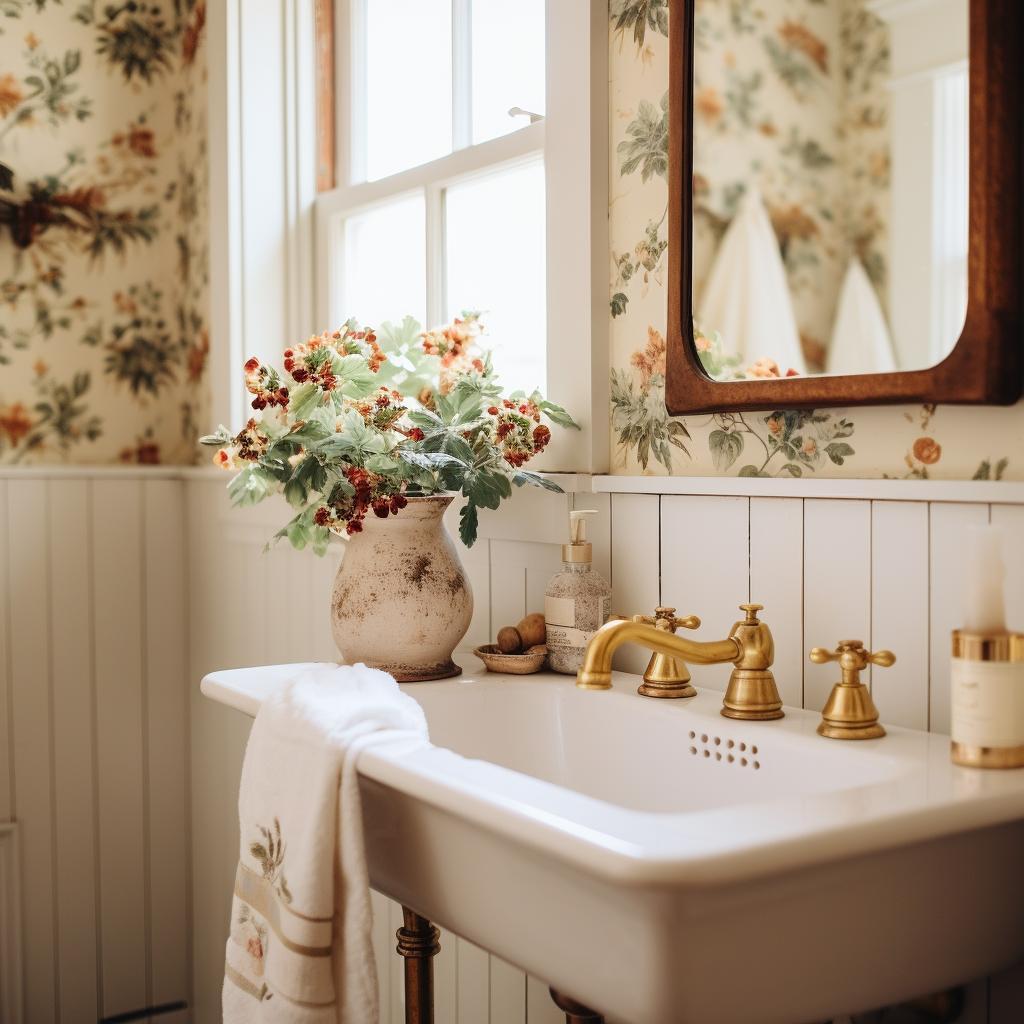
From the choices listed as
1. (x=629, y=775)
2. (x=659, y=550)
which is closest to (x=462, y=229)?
(x=659, y=550)

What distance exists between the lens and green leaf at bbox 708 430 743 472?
4.25 ft

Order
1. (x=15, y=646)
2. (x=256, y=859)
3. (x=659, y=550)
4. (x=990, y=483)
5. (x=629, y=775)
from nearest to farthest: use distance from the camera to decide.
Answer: (x=990, y=483), (x=256, y=859), (x=629, y=775), (x=659, y=550), (x=15, y=646)

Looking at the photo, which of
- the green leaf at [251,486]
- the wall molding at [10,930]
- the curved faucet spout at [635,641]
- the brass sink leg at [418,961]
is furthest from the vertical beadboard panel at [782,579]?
the wall molding at [10,930]

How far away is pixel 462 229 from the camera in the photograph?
6.37 feet

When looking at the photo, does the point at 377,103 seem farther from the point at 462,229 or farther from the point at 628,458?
the point at 628,458

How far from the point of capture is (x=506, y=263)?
1.84m

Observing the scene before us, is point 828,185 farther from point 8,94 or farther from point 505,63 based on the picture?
point 8,94

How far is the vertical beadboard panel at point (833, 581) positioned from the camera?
1150mm

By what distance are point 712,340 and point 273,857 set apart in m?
0.70

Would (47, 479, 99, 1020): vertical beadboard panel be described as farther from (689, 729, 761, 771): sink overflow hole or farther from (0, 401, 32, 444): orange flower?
(689, 729, 761, 771): sink overflow hole

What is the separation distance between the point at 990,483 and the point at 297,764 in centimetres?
65

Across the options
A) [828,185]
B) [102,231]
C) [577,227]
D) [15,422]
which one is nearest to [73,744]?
[15,422]

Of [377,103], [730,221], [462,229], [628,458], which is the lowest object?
[628,458]

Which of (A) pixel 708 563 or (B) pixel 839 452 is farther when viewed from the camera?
(A) pixel 708 563
